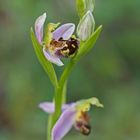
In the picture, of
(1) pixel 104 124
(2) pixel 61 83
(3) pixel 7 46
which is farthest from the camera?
(3) pixel 7 46

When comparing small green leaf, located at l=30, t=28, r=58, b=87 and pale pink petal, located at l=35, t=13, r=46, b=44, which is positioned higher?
pale pink petal, located at l=35, t=13, r=46, b=44

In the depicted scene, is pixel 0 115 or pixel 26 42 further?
pixel 0 115

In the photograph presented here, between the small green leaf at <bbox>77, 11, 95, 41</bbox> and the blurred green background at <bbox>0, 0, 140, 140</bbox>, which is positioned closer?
the small green leaf at <bbox>77, 11, 95, 41</bbox>

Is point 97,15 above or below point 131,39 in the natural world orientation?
above

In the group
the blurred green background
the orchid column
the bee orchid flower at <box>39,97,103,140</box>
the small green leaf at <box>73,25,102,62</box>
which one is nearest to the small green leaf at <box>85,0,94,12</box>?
the orchid column

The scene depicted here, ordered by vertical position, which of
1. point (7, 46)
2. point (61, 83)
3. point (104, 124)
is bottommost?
point (104, 124)

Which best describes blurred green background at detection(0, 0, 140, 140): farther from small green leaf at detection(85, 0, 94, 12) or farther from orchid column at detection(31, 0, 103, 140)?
small green leaf at detection(85, 0, 94, 12)

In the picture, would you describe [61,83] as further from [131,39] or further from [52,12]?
[131,39]

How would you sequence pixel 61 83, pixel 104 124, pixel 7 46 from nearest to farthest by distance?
pixel 61 83 < pixel 104 124 < pixel 7 46

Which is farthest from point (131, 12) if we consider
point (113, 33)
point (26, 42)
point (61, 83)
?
point (61, 83)
